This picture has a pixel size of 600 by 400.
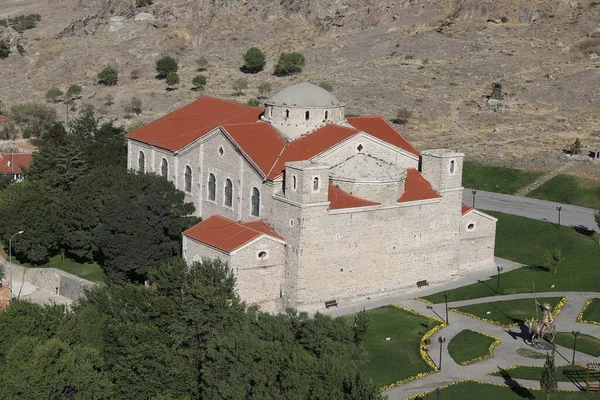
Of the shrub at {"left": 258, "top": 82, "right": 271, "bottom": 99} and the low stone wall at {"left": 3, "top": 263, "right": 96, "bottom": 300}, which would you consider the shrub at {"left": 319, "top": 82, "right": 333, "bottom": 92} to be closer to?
the shrub at {"left": 258, "top": 82, "right": 271, "bottom": 99}

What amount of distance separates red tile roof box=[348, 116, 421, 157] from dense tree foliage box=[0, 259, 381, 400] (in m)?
16.9

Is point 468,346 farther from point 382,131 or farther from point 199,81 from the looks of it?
point 199,81

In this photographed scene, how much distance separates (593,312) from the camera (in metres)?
50.0

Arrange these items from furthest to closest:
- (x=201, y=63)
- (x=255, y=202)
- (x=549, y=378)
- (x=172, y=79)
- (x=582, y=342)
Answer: (x=201, y=63), (x=172, y=79), (x=255, y=202), (x=582, y=342), (x=549, y=378)

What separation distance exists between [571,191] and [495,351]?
103ft

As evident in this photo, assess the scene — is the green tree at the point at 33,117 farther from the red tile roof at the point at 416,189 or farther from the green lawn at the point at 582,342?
the green lawn at the point at 582,342

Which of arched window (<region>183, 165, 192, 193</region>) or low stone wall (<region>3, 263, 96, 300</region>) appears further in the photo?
arched window (<region>183, 165, 192, 193</region>)

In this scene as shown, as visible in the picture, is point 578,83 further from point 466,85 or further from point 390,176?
point 390,176

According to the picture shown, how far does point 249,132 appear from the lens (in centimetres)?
5612

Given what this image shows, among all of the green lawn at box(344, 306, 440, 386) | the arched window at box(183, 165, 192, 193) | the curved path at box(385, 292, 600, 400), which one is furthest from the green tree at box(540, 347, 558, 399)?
the arched window at box(183, 165, 192, 193)

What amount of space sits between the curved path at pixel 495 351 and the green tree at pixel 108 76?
6780 cm

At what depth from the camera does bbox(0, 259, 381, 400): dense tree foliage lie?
38875 millimetres

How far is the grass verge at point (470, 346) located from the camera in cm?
4509

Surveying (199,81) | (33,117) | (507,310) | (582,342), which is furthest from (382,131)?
(33,117)
